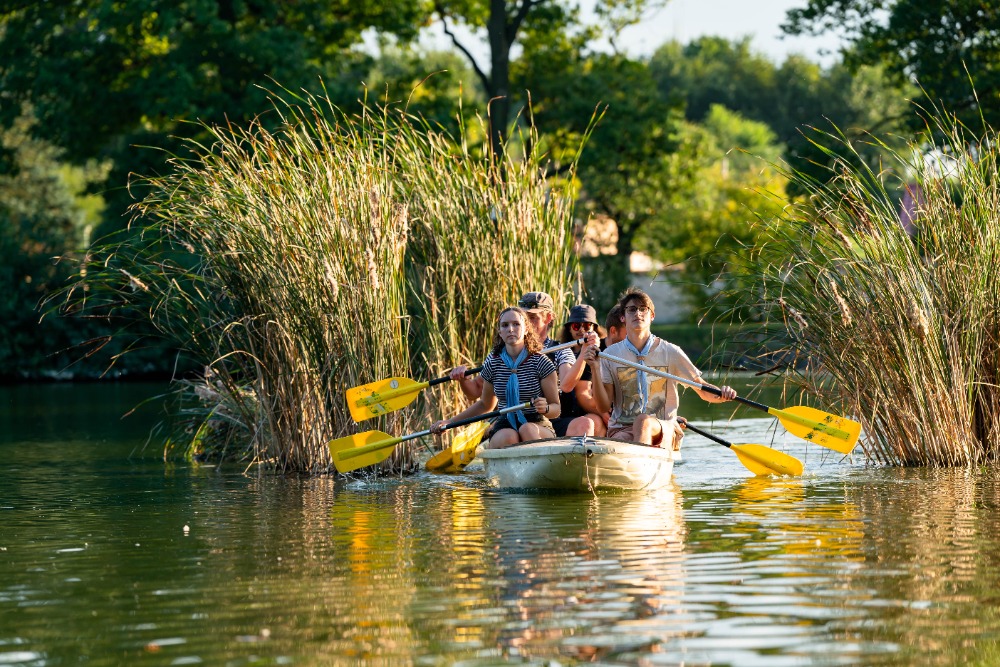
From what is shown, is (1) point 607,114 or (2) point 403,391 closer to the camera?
(2) point 403,391

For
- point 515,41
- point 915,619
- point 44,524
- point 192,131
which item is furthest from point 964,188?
point 515,41

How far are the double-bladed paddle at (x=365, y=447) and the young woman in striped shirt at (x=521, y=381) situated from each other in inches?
5.7

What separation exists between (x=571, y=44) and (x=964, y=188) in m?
27.1

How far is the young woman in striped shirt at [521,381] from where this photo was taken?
11711 millimetres

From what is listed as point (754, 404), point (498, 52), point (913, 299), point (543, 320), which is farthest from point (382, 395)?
point (498, 52)

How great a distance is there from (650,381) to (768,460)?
115 cm

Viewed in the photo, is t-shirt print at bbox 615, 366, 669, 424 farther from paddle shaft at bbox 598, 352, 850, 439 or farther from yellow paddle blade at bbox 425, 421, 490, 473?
yellow paddle blade at bbox 425, 421, 490, 473

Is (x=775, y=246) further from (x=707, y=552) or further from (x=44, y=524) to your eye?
(x=44, y=524)

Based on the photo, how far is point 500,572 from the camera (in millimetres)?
7570

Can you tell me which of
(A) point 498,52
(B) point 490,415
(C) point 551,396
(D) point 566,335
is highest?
(A) point 498,52

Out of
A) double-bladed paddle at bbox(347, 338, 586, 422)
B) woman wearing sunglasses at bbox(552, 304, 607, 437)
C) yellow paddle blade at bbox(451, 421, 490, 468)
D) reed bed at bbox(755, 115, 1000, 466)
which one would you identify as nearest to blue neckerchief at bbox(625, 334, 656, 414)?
woman wearing sunglasses at bbox(552, 304, 607, 437)

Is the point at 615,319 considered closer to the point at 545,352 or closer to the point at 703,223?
the point at 545,352

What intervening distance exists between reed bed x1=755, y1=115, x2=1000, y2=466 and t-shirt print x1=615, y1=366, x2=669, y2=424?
1080mm

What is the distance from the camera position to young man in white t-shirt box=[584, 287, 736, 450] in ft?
37.9
